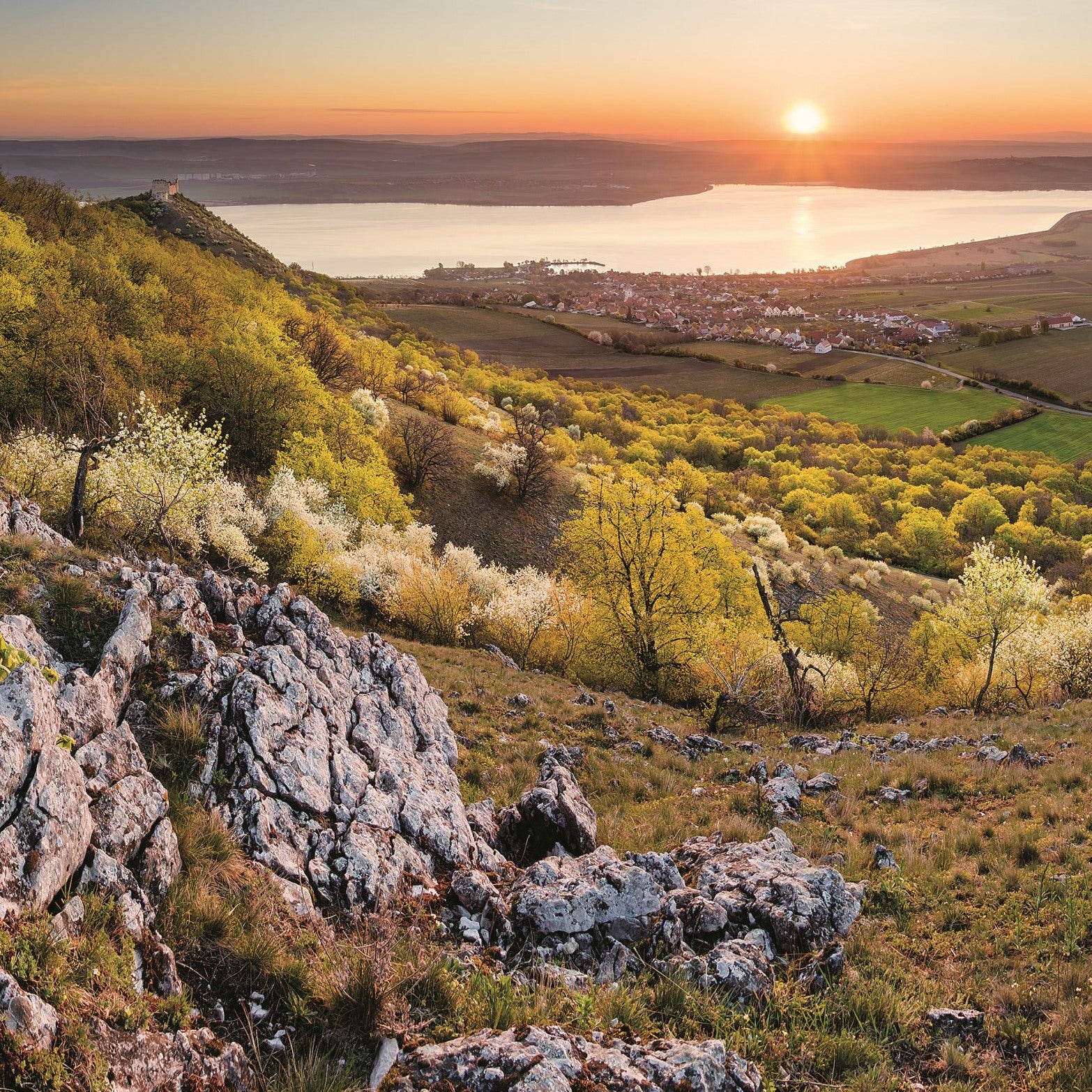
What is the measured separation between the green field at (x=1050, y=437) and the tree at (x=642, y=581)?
4186 inches

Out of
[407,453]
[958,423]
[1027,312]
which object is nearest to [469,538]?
[407,453]

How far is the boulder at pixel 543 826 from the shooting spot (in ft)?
40.2

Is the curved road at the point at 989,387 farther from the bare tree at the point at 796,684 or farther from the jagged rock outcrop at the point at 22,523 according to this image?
the jagged rock outcrop at the point at 22,523

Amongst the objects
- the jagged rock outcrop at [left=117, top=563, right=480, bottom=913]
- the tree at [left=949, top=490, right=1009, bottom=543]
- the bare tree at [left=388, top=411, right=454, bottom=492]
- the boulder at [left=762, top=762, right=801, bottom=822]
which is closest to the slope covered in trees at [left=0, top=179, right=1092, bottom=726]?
the bare tree at [left=388, top=411, right=454, bottom=492]

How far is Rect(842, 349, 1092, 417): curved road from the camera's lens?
133375mm

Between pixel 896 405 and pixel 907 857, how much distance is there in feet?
474

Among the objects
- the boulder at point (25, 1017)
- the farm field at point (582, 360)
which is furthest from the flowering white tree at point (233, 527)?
the farm field at point (582, 360)

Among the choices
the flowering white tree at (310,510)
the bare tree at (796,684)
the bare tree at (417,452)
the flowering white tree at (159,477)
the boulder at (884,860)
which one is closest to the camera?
the boulder at (884,860)

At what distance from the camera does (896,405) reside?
141m

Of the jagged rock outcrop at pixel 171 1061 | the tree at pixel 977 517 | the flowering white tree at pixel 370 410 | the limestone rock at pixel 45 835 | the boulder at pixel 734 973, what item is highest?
the flowering white tree at pixel 370 410

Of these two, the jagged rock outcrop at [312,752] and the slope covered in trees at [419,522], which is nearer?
the jagged rock outcrop at [312,752]

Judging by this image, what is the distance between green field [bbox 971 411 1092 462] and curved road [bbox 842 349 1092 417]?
355 cm

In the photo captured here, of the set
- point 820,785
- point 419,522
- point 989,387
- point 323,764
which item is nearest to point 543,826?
point 323,764

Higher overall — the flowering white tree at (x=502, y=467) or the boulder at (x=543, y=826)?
the flowering white tree at (x=502, y=467)
